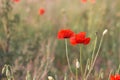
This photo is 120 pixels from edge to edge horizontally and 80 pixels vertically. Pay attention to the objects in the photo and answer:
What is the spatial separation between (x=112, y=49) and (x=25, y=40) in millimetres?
1078

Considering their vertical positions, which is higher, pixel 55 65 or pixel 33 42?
pixel 33 42

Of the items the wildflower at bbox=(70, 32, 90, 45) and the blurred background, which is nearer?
the wildflower at bbox=(70, 32, 90, 45)

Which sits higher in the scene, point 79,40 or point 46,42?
point 79,40

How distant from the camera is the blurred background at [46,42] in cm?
370

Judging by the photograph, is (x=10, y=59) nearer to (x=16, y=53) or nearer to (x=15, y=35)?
(x=16, y=53)

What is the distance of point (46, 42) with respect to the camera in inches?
194

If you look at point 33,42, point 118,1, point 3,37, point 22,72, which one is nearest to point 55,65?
point 33,42

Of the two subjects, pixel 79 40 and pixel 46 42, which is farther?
pixel 46 42

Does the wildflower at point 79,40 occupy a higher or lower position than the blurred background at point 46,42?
higher

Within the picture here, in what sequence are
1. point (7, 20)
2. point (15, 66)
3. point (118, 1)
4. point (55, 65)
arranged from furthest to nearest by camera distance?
point (118, 1), point (55, 65), point (7, 20), point (15, 66)

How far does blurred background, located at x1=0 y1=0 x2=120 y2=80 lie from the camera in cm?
370

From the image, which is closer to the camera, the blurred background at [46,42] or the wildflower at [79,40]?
the wildflower at [79,40]

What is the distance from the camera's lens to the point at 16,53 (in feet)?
12.9

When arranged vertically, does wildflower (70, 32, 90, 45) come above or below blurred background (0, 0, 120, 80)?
above
